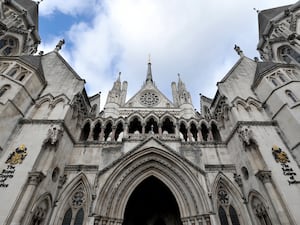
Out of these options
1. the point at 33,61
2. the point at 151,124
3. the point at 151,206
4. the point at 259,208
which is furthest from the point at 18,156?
the point at 259,208

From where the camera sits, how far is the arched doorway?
12539 millimetres

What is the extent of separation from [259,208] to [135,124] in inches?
373

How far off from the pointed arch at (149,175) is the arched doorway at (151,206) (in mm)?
2147

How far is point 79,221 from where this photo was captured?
9.32m

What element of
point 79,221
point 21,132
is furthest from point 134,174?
point 21,132

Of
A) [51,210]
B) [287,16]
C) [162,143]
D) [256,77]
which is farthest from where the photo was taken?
[287,16]

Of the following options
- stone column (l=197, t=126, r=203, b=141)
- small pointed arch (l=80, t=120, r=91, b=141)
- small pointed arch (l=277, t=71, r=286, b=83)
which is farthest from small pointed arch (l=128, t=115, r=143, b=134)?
small pointed arch (l=277, t=71, r=286, b=83)

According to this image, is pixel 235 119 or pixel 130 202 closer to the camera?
pixel 235 119

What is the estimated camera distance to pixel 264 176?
846 cm

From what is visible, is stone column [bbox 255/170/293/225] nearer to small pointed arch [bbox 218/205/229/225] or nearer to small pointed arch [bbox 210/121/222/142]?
small pointed arch [bbox 218/205/229/225]

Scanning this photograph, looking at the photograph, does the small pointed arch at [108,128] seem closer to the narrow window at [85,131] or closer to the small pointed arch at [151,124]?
the narrow window at [85,131]

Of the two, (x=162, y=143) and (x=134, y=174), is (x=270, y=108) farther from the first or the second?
(x=134, y=174)

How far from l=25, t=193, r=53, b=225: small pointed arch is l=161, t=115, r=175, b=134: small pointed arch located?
8.39 m

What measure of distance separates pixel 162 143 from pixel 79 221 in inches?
242
